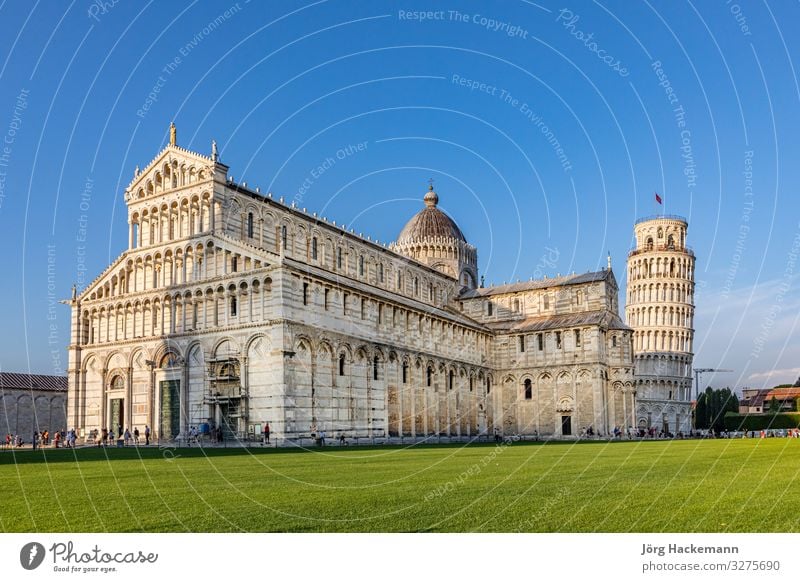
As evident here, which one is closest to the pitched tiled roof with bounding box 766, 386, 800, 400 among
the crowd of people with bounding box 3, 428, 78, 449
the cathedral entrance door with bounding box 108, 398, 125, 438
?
the cathedral entrance door with bounding box 108, 398, 125, 438

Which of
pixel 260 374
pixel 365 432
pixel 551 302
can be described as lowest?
pixel 365 432

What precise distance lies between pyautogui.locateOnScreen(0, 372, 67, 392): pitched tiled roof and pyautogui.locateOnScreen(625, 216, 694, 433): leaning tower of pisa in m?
70.3

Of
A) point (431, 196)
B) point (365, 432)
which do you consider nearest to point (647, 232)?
point (431, 196)

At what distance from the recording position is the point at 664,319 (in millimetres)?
101688

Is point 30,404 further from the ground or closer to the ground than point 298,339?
closer to the ground

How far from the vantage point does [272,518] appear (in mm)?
12297

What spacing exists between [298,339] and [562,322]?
33.5m

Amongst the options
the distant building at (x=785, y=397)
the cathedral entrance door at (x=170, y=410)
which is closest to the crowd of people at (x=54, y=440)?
the cathedral entrance door at (x=170, y=410)

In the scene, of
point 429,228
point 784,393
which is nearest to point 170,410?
point 429,228

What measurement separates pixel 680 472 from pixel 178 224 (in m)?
39.2

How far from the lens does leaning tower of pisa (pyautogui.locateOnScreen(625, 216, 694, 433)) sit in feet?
330

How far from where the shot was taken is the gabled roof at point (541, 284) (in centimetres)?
7300

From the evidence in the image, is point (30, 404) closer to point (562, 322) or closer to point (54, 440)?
point (54, 440)
